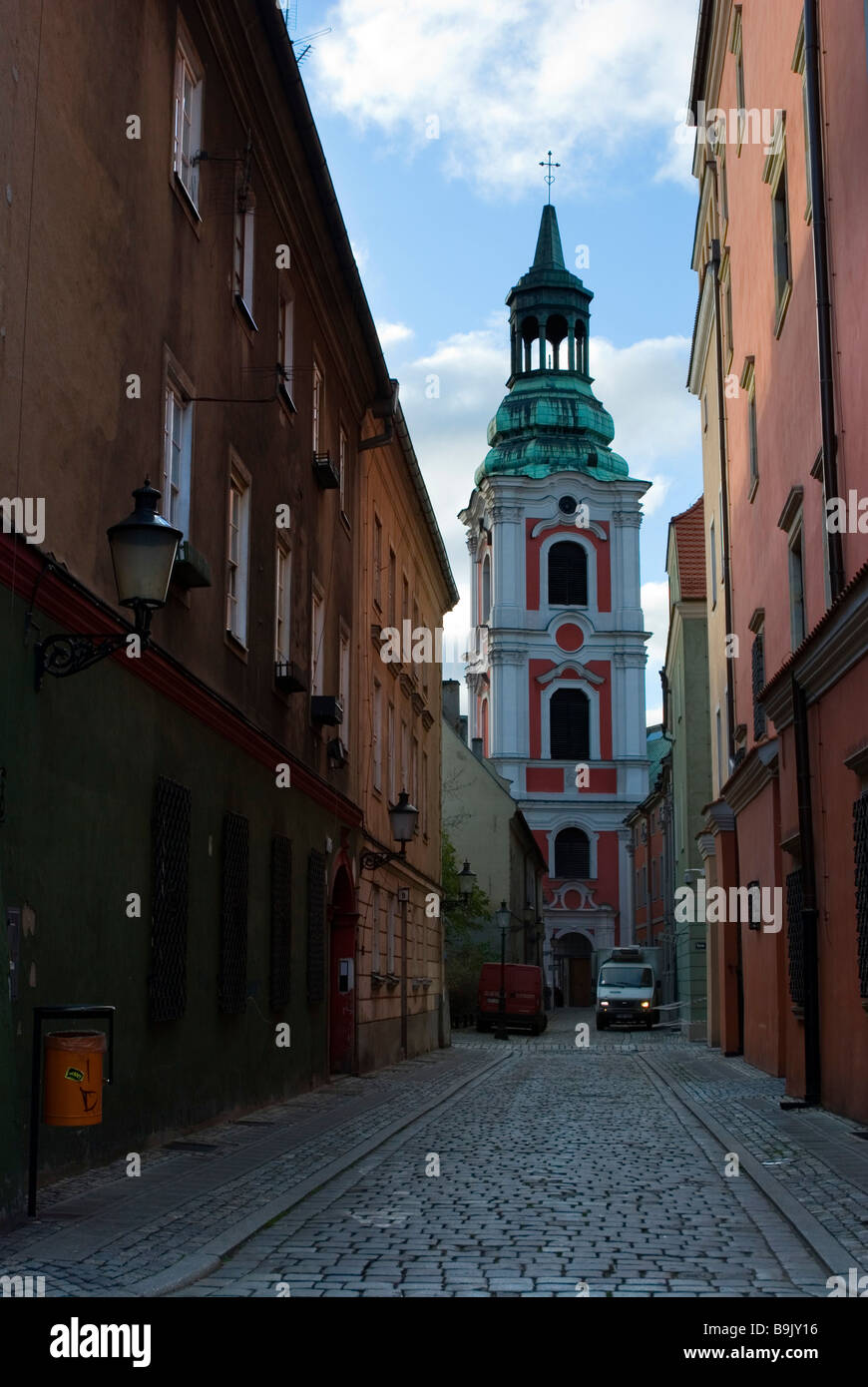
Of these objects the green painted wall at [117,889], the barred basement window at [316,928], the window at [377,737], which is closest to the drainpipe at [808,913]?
the green painted wall at [117,889]

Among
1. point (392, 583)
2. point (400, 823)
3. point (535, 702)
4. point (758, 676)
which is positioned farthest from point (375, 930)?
point (535, 702)

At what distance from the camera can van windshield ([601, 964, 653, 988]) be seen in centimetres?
4816

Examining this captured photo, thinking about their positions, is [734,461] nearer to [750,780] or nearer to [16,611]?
[750,780]

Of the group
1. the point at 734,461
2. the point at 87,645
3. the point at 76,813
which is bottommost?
the point at 76,813

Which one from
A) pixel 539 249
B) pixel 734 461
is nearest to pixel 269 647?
pixel 734 461

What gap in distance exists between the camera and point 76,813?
424 inches

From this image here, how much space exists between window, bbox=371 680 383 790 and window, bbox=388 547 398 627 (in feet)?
6.88

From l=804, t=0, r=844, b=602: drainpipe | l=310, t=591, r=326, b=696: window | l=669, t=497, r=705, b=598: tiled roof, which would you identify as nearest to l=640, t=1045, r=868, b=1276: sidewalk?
l=804, t=0, r=844, b=602: drainpipe

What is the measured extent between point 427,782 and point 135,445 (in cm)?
2430

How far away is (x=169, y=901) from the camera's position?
13078 mm

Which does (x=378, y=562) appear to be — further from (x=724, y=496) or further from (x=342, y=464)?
(x=724, y=496)

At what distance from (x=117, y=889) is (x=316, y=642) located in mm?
9929

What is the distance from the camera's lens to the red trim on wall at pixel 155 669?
9.60 meters

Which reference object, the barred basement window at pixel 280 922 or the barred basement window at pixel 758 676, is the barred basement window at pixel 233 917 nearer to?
the barred basement window at pixel 280 922
